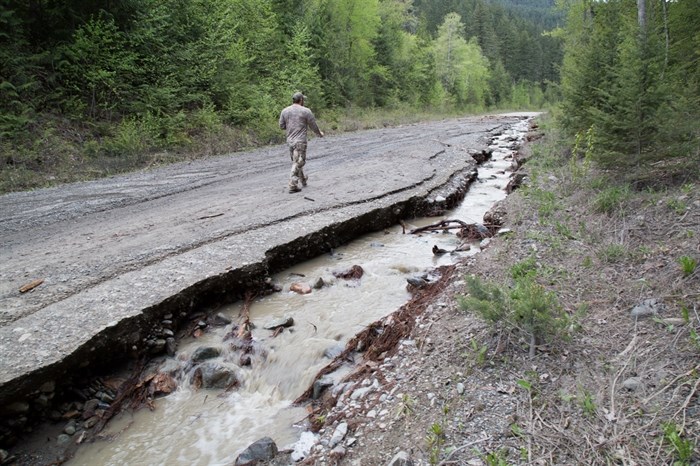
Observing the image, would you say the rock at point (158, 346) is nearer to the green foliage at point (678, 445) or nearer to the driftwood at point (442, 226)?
the green foliage at point (678, 445)

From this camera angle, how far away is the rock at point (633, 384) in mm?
2721

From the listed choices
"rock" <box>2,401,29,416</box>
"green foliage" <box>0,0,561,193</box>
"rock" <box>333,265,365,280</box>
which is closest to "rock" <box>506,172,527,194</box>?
"rock" <box>333,265,365,280</box>

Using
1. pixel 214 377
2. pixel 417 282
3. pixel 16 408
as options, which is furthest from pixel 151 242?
pixel 417 282

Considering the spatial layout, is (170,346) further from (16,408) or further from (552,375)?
(552,375)

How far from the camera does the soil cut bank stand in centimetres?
414

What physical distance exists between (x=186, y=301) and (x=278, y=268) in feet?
5.21

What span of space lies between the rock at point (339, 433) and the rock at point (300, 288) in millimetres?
2776

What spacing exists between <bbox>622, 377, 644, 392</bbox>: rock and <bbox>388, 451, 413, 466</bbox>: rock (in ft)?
4.66

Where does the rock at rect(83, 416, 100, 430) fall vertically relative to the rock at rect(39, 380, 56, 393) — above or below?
below

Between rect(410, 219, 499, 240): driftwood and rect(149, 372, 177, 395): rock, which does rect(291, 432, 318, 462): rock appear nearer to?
rect(149, 372, 177, 395): rock

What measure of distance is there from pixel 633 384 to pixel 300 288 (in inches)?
159

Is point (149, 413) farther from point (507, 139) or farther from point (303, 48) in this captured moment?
point (303, 48)

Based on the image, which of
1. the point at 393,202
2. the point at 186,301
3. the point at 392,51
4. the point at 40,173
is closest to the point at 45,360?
the point at 186,301

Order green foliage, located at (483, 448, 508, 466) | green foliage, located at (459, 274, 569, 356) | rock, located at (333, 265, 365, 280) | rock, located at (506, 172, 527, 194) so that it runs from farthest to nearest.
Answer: rock, located at (506, 172, 527, 194) < rock, located at (333, 265, 365, 280) < green foliage, located at (459, 274, 569, 356) < green foliage, located at (483, 448, 508, 466)
